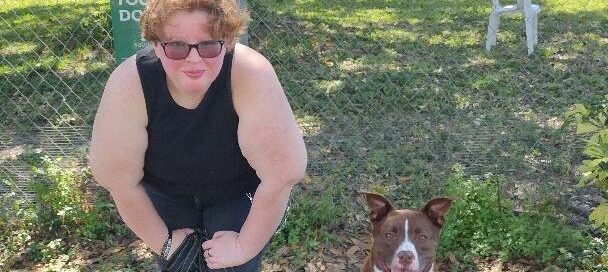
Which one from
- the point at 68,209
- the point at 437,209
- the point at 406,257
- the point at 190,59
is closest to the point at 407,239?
the point at 406,257

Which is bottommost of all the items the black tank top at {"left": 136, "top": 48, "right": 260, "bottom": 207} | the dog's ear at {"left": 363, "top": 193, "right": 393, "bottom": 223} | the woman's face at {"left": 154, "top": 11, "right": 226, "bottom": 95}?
the dog's ear at {"left": 363, "top": 193, "right": 393, "bottom": 223}

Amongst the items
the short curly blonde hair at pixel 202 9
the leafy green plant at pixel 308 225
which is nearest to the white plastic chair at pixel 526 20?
the leafy green plant at pixel 308 225

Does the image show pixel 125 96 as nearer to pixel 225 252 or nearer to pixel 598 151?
pixel 225 252

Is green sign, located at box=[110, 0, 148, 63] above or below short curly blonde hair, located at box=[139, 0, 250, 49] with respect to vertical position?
below

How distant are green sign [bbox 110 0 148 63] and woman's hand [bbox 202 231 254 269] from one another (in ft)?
5.50

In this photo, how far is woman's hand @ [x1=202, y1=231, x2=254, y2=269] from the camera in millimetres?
2742

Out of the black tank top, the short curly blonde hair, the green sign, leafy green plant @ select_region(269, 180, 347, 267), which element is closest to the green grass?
leafy green plant @ select_region(269, 180, 347, 267)

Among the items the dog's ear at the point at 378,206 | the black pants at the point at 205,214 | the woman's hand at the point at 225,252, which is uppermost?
the black pants at the point at 205,214

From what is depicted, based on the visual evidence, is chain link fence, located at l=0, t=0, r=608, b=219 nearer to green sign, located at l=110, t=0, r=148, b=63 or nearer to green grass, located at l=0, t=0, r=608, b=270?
green grass, located at l=0, t=0, r=608, b=270

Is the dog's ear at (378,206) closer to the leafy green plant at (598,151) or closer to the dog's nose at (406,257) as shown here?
the dog's nose at (406,257)

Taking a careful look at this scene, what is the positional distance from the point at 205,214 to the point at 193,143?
43cm

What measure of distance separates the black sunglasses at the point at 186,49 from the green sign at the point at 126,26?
1796mm

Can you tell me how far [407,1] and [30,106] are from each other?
612cm

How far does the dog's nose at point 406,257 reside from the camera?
3.49m
